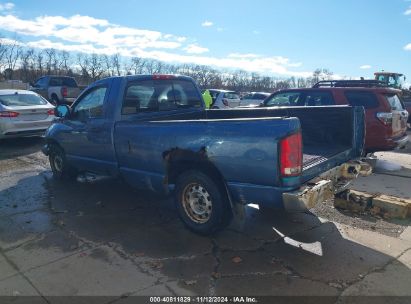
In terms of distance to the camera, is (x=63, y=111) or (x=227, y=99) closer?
(x=63, y=111)

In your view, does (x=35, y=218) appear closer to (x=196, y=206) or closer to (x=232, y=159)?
(x=196, y=206)

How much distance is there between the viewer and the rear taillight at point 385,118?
25.9 feet

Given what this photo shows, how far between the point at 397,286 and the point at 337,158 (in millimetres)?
1685

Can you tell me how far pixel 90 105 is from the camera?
600 cm

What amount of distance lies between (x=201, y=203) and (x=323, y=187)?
1.44 metres

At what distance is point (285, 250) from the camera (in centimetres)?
415

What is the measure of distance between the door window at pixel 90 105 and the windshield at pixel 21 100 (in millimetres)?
5372

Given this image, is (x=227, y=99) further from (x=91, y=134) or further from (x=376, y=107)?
(x=91, y=134)

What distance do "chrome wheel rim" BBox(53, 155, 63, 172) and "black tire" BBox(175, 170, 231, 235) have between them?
344 centimetres

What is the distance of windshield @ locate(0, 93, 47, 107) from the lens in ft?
34.8

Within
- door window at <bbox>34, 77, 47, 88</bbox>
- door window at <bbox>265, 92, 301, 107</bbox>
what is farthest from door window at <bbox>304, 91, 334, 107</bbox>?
door window at <bbox>34, 77, 47, 88</bbox>

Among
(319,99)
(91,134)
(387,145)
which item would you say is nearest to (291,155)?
(91,134)

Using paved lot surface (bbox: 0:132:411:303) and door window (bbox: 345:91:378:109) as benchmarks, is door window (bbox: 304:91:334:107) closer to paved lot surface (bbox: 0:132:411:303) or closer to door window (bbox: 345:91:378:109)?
door window (bbox: 345:91:378:109)

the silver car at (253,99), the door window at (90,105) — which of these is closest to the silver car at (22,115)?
the door window at (90,105)
